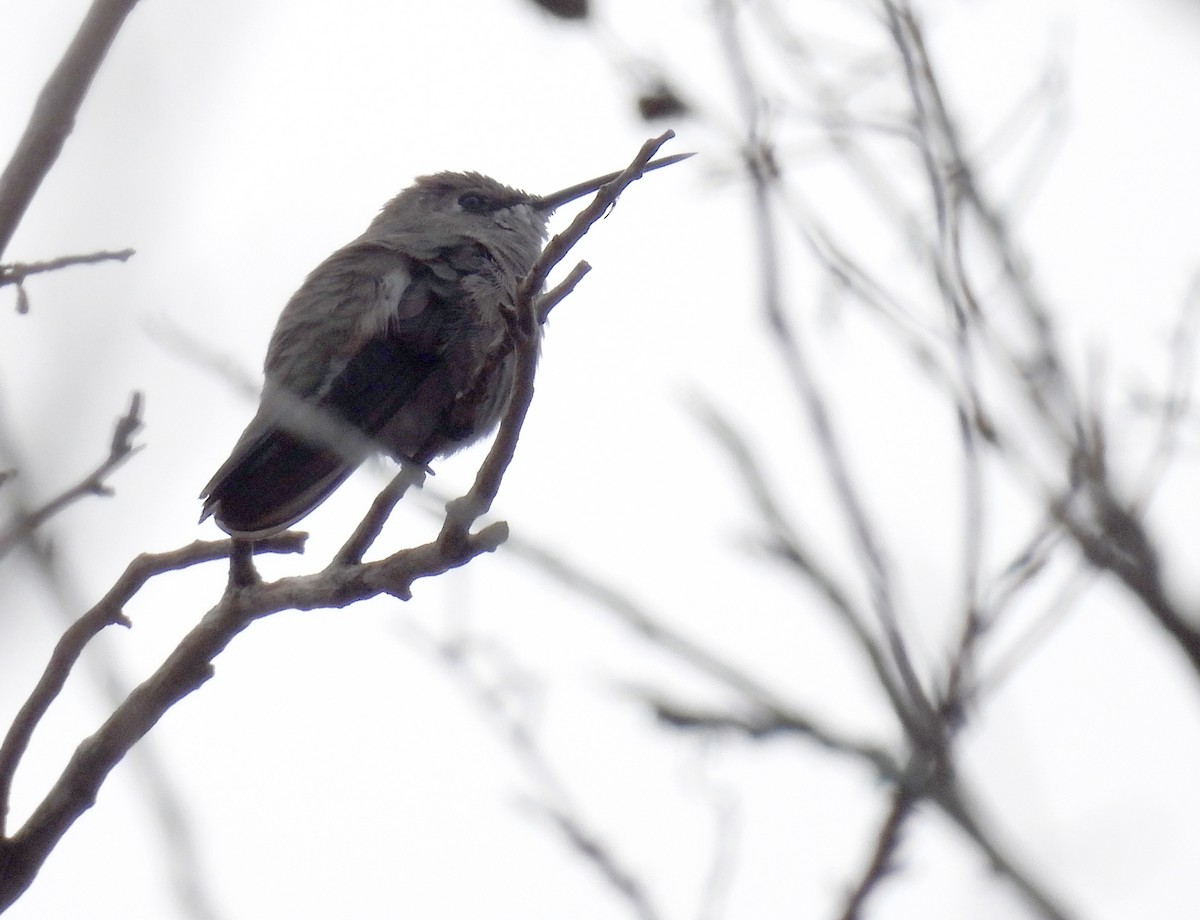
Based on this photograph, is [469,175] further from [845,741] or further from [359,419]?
[845,741]

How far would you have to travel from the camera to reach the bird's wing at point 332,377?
14.8 ft

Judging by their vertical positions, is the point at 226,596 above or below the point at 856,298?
below

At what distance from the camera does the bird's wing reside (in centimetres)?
450

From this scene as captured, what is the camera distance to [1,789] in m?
3.08

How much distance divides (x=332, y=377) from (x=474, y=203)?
6.70ft

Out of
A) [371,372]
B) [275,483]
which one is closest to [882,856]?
[275,483]

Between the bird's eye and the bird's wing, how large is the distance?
116 cm

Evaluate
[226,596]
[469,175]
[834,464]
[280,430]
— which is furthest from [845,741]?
[469,175]

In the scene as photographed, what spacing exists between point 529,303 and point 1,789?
154cm

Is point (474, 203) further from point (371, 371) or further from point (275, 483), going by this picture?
point (275, 483)

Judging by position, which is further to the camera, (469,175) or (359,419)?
(469,175)

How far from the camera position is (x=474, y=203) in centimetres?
696

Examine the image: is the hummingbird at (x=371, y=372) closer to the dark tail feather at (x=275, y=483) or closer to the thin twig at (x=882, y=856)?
the dark tail feather at (x=275, y=483)

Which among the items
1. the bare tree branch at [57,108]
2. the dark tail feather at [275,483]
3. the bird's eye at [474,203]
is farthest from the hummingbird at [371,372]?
the bare tree branch at [57,108]
